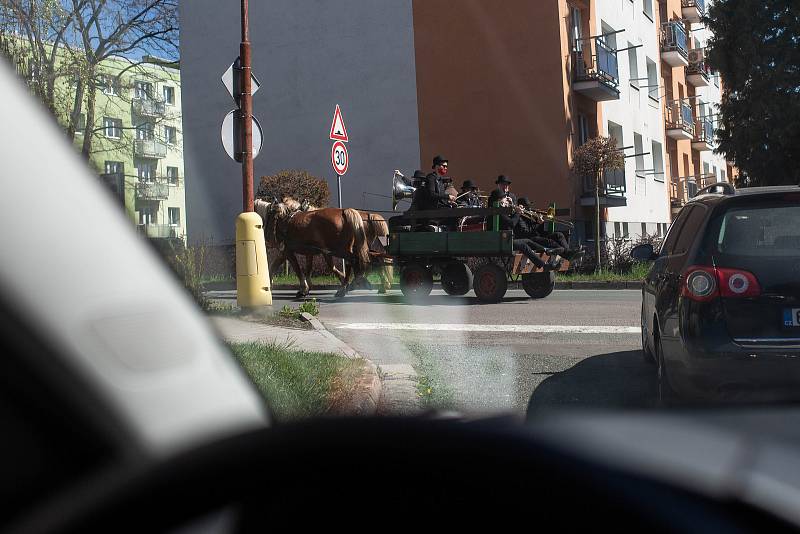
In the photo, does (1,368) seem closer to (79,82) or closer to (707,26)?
(79,82)

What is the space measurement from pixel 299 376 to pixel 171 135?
313 cm

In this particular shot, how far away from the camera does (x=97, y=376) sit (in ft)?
4.02

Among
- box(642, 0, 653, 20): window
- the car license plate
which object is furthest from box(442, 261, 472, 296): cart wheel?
box(642, 0, 653, 20): window

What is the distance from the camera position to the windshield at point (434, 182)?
73.7 inches

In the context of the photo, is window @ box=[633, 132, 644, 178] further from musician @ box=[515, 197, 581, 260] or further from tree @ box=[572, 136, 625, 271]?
musician @ box=[515, 197, 581, 260]

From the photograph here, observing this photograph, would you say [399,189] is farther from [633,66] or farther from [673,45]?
[673,45]

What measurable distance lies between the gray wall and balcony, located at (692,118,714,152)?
16555mm

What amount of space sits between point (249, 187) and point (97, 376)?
9364 millimetres

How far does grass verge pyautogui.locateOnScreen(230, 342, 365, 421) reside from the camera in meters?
3.93

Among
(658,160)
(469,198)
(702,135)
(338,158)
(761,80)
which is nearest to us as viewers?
(338,158)

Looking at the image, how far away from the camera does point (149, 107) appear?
6.12 feet

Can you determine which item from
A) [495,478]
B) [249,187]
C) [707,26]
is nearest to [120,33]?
[495,478]

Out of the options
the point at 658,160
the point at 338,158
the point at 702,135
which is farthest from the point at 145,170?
the point at 702,135

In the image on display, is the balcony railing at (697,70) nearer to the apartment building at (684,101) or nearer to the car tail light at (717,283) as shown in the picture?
the apartment building at (684,101)
